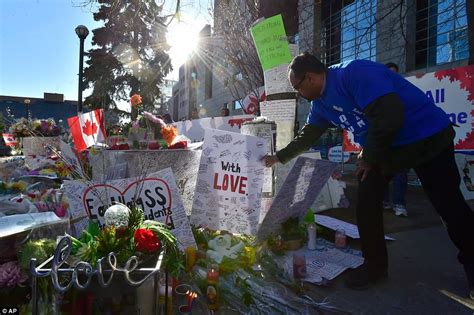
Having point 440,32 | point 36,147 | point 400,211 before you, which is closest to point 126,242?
point 400,211

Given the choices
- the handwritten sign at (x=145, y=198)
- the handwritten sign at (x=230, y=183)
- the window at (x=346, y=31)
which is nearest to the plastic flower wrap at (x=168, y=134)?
the handwritten sign at (x=230, y=183)

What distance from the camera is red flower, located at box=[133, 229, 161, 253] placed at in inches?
68.7

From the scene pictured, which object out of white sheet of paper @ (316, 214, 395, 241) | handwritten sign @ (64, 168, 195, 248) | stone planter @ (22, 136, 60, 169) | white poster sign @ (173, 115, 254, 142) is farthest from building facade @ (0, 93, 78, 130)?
white sheet of paper @ (316, 214, 395, 241)

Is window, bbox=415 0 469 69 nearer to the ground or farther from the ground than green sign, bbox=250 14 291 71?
farther from the ground

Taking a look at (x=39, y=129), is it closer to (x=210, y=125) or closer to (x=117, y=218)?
(x=210, y=125)

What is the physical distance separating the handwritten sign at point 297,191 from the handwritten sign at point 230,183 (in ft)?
0.65

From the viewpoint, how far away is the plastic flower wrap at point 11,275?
1.77 m

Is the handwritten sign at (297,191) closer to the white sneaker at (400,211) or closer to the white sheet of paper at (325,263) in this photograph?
the white sheet of paper at (325,263)

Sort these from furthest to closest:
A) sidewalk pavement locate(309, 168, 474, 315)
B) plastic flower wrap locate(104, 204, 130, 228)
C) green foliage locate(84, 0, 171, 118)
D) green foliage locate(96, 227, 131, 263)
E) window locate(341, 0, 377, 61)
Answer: green foliage locate(84, 0, 171, 118), window locate(341, 0, 377, 61), sidewalk pavement locate(309, 168, 474, 315), plastic flower wrap locate(104, 204, 130, 228), green foliage locate(96, 227, 131, 263)

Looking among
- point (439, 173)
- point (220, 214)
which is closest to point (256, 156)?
point (220, 214)

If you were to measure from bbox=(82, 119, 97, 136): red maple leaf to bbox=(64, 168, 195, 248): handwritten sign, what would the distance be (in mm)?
2291

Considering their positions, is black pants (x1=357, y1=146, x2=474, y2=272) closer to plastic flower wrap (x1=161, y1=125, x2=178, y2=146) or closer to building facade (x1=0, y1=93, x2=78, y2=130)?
plastic flower wrap (x1=161, y1=125, x2=178, y2=146)

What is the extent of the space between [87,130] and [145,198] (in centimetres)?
260

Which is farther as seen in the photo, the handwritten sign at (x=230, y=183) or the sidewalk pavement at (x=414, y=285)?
the handwritten sign at (x=230, y=183)
